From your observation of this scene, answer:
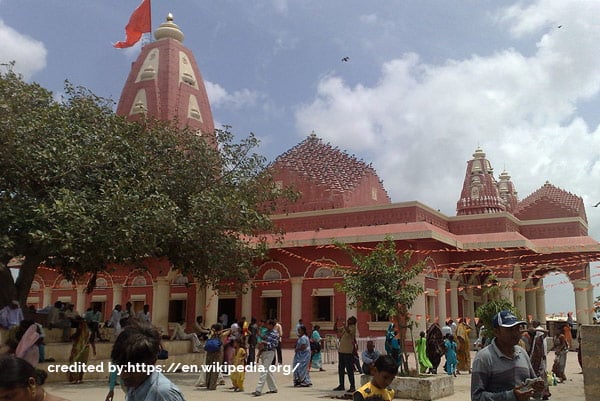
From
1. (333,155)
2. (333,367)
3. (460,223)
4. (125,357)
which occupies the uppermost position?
(333,155)

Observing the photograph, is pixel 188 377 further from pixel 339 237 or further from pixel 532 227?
pixel 532 227

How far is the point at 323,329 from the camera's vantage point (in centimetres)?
2003

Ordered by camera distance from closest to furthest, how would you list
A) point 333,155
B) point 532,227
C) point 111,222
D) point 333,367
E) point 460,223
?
point 111,222
point 333,367
point 460,223
point 532,227
point 333,155

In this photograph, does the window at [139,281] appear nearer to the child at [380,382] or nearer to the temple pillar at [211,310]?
the temple pillar at [211,310]

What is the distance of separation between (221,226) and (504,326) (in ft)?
33.1

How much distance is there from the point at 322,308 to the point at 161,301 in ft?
20.4

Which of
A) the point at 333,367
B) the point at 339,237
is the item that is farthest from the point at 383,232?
the point at 333,367

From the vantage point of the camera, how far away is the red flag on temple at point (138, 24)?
2553 centimetres

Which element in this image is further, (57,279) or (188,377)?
(57,279)

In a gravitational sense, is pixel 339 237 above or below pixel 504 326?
above

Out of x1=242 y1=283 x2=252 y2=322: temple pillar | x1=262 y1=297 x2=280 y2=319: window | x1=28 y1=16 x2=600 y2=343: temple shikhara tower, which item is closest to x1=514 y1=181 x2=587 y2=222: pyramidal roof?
x1=28 y1=16 x2=600 y2=343: temple shikhara tower

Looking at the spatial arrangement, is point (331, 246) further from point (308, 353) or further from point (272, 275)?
point (308, 353)

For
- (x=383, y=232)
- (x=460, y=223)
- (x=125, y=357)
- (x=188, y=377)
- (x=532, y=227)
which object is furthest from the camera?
(x=532, y=227)

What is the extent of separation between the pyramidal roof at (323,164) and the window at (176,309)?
717cm
